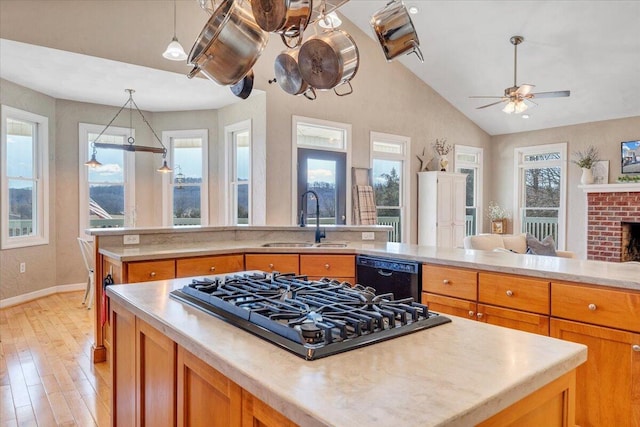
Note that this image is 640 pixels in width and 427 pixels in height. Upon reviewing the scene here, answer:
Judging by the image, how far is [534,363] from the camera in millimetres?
925

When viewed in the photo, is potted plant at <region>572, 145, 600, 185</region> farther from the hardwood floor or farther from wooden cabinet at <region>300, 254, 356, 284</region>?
the hardwood floor

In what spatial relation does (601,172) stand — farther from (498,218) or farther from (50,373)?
(50,373)

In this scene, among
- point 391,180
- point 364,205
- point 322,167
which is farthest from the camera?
point 391,180

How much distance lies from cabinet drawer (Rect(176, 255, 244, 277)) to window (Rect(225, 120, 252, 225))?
251 centimetres

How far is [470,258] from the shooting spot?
2623mm

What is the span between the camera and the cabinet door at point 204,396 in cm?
95

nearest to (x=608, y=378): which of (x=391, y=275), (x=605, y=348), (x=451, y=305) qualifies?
(x=605, y=348)

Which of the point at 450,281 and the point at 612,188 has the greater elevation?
the point at 612,188

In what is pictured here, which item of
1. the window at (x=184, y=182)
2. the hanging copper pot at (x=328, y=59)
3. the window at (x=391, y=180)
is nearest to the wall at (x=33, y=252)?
the window at (x=184, y=182)

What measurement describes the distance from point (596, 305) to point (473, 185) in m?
6.77

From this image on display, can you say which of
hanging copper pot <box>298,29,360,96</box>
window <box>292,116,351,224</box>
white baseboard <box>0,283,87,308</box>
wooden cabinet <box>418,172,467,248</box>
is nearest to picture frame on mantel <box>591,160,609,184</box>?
wooden cabinet <box>418,172,467,248</box>

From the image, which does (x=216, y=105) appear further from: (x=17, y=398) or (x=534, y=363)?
(x=534, y=363)

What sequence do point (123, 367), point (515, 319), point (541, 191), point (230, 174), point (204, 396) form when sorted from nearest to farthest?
point (204, 396) < point (123, 367) < point (515, 319) < point (230, 174) < point (541, 191)

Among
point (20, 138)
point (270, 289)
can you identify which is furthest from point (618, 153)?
point (20, 138)
